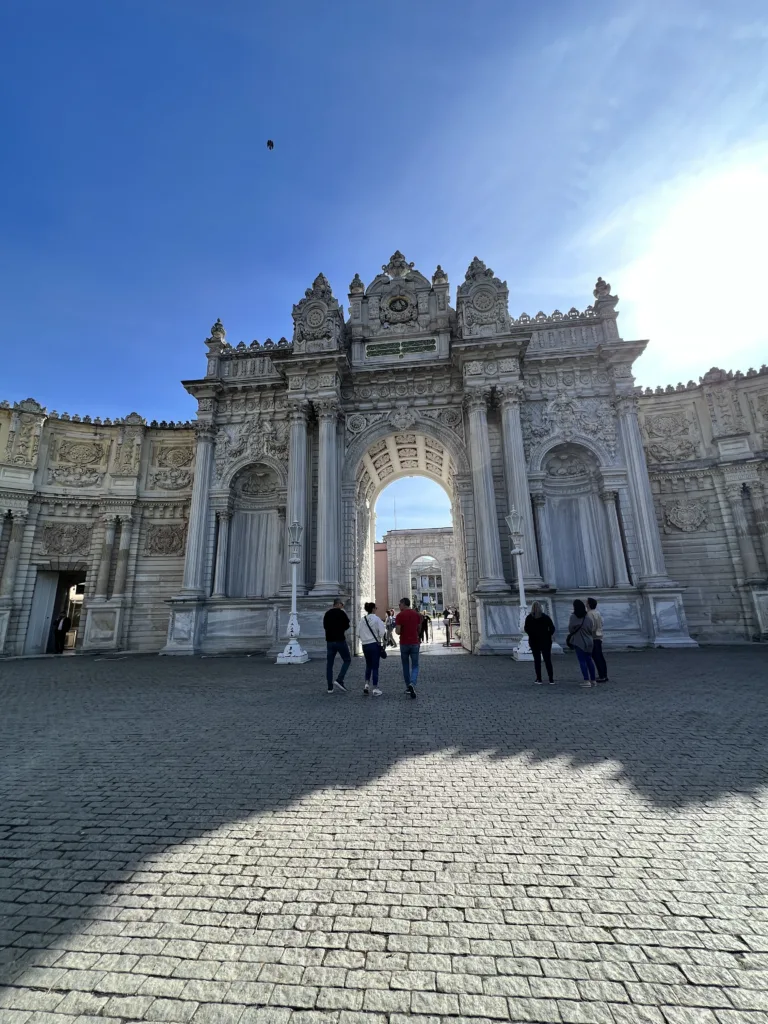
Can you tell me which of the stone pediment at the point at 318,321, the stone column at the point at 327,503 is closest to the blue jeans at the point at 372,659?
the stone column at the point at 327,503

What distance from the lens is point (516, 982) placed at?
6.53 ft

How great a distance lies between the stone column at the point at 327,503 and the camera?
1694 cm

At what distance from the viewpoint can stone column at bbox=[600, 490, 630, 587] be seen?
17078mm

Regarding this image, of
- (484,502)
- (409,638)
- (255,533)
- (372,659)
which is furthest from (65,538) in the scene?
(409,638)

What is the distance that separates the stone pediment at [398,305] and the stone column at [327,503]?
4.43 m

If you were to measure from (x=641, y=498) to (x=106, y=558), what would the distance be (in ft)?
79.3

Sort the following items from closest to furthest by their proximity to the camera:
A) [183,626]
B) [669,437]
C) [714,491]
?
[183,626] < [714,491] < [669,437]

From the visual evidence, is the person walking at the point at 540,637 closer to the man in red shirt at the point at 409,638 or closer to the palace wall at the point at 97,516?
the man in red shirt at the point at 409,638

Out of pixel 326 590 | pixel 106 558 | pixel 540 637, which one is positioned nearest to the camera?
pixel 540 637

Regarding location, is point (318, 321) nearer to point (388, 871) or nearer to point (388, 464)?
point (388, 464)

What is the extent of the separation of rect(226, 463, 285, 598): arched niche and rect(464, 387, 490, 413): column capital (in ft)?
29.1

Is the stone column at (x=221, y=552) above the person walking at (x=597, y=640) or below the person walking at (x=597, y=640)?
above

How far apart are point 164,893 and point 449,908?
169 cm

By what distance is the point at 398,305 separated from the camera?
811 inches
